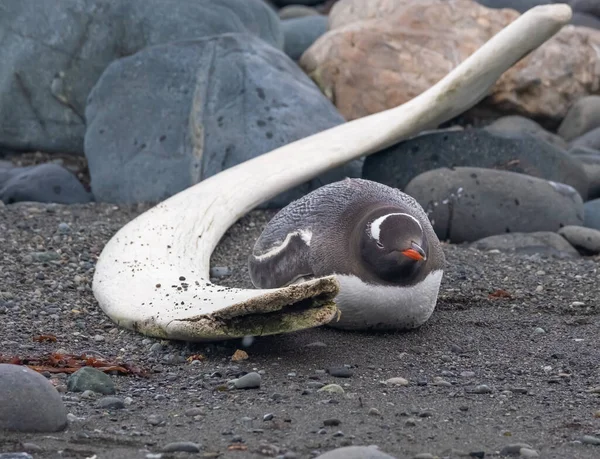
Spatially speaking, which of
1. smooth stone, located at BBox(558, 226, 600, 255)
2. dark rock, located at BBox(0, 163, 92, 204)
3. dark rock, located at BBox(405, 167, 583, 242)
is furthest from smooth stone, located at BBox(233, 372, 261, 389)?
dark rock, located at BBox(0, 163, 92, 204)

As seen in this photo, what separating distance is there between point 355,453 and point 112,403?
4.30 ft

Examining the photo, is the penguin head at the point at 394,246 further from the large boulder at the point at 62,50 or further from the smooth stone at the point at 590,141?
the smooth stone at the point at 590,141

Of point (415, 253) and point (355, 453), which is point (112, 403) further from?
point (415, 253)

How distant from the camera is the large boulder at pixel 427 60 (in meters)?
11.7

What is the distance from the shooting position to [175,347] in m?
5.36

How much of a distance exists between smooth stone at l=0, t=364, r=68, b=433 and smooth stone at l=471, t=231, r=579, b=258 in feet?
15.0

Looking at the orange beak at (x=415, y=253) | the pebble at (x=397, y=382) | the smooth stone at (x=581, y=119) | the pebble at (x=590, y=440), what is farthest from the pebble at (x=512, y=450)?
the smooth stone at (x=581, y=119)

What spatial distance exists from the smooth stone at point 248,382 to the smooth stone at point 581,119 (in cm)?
899

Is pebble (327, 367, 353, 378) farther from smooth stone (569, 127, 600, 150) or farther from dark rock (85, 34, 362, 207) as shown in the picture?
smooth stone (569, 127, 600, 150)

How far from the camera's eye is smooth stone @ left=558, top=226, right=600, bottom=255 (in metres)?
8.24

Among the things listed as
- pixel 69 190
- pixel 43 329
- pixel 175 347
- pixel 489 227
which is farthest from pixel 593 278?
pixel 69 190

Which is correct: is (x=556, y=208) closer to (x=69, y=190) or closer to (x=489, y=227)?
(x=489, y=227)

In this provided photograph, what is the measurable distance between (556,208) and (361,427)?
495cm

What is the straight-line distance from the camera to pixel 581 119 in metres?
12.8
